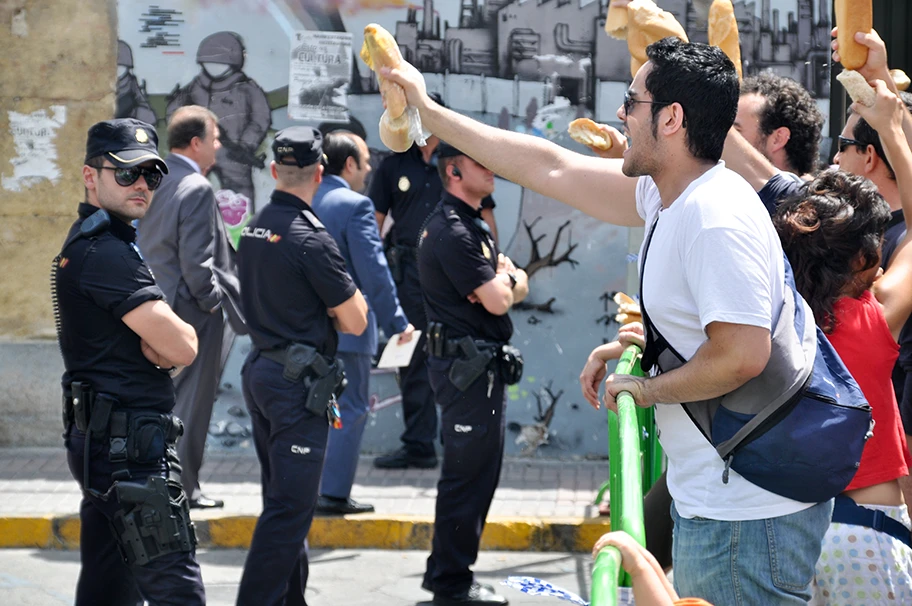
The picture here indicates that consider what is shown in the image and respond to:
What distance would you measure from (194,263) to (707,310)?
4.64 meters

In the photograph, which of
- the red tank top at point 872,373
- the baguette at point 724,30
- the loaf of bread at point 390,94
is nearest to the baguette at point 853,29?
the baguette at point 724,30

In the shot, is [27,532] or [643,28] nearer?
[643,28]

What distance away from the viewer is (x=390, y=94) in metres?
3.42

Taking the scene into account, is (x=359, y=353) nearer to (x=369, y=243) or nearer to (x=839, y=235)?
(x=369, y=243)

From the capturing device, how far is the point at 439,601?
5719mm

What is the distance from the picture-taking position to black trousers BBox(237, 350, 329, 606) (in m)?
5.07

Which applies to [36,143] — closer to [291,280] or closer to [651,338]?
[291,280]

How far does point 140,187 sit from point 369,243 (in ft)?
8.84

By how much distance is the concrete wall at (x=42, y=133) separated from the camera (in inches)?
330

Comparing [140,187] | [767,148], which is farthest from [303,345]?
[767,148]

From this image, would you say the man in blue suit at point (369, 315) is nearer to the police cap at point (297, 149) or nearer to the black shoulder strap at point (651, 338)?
the police cap at point (297, 149)

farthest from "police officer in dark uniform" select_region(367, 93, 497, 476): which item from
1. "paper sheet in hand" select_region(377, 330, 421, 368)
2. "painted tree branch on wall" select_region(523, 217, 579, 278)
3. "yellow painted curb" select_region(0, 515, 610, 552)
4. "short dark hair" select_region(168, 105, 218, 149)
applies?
"short dark hair" select_region(168, 105, 218, 149)

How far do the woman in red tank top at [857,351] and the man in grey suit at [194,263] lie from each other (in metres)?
4.25

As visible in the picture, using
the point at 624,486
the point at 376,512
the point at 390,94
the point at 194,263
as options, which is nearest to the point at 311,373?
the point at 194,263
